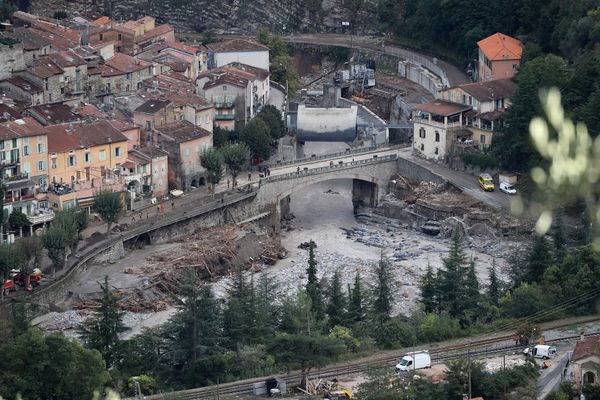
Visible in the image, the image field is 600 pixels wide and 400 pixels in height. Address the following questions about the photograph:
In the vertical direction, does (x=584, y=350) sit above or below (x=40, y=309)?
A: above

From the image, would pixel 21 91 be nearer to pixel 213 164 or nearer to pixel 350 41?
pixel 213 164

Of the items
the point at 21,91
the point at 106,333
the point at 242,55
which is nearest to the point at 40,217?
the point at 21,91

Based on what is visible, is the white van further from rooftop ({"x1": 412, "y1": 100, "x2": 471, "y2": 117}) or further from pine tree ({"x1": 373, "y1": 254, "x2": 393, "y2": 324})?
rooftop ({"x1": 412, "y1": 100, "x2": 471, "y2": 117})

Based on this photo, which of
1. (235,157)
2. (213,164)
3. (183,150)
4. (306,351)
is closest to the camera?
(306,351)

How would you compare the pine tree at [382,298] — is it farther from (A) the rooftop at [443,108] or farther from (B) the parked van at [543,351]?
(A) the rooftop at [443,108]

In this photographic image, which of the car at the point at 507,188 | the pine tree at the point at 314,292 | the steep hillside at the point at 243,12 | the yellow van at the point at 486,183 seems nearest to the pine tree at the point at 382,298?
the pine tree at the point at 314,292

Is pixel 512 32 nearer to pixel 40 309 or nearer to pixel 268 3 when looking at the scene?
pixel 268 3

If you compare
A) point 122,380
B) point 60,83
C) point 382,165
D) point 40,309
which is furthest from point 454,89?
point 122,380
